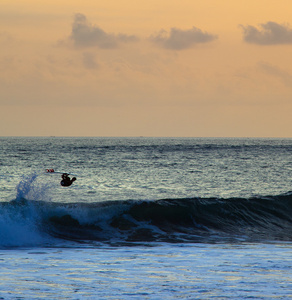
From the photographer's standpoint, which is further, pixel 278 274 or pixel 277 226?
pixel 277 226

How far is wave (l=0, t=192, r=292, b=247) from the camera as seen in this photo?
21594mm

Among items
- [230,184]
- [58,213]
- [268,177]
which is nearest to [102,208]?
[58,213]

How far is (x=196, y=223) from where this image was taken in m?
26.5

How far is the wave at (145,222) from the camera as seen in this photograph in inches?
850

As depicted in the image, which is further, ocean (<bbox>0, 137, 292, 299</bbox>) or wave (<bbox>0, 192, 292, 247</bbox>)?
wave (<bbox>0, 192, 292, 247</bbox>)

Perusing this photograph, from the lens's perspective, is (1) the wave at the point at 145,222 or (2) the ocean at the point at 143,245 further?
(1) the wave at the point at 145,222

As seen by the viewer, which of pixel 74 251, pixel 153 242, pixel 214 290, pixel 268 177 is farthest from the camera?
pixel 268 177

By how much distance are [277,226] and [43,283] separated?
17115mm

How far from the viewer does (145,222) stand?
84.5ft

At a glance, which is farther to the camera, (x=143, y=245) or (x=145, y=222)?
(x=145, y=222)

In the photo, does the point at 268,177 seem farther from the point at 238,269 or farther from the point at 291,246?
the point at 238,269

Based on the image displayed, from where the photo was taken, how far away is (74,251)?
17875 mm

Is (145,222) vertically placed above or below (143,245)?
below

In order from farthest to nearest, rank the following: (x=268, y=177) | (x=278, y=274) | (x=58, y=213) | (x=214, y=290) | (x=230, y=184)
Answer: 1. (x=268, y=177)
2. (x=230, y=184)
3. (x=58, y=213)
4. (x=278, y=274)
5. (x=214, y=290)
